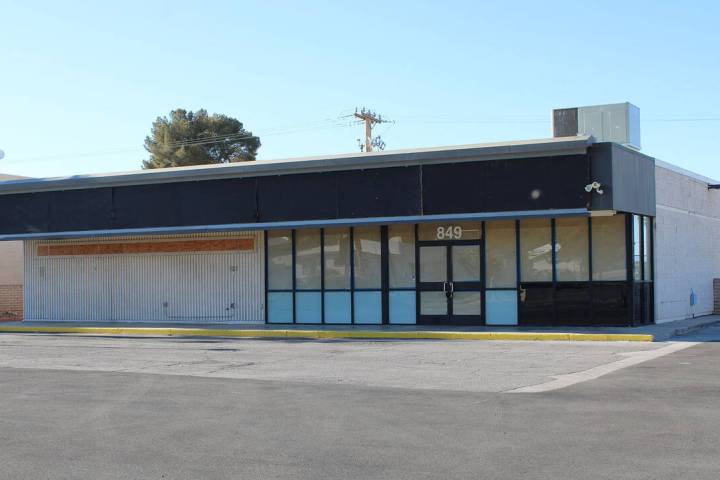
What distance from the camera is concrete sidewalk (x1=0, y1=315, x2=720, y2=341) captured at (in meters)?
22.2

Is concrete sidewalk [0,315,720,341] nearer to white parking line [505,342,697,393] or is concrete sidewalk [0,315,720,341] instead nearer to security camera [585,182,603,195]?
white parking line [505,342,697,393]

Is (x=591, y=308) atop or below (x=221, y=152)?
below

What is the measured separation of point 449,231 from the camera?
25.7 m

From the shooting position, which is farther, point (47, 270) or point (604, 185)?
point (47, 270)

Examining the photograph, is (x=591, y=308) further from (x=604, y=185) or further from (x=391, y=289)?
(x=391, y=289)

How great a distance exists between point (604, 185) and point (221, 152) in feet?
179

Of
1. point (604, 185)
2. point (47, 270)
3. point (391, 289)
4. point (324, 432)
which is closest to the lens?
point (324, 432)

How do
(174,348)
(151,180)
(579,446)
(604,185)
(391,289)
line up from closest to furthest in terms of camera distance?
(579,446), (174,348), (604,185), (391,289), (151,180)

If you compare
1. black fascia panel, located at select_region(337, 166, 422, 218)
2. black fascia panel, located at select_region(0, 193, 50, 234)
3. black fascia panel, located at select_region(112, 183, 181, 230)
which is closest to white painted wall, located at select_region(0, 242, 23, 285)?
black fascia panel, located at select_region(0, 193, 50, 234)

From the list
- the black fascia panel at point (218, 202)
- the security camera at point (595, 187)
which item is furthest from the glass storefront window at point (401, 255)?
the security camera at point (595, 187)

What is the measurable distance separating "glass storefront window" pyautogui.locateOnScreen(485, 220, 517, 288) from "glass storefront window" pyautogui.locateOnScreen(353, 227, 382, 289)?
3275 mm

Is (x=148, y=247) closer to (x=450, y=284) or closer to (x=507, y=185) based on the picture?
(x=450, y=284)

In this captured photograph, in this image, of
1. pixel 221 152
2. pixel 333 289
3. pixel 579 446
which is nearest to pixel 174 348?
pixel 333 289

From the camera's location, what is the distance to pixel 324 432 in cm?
969
